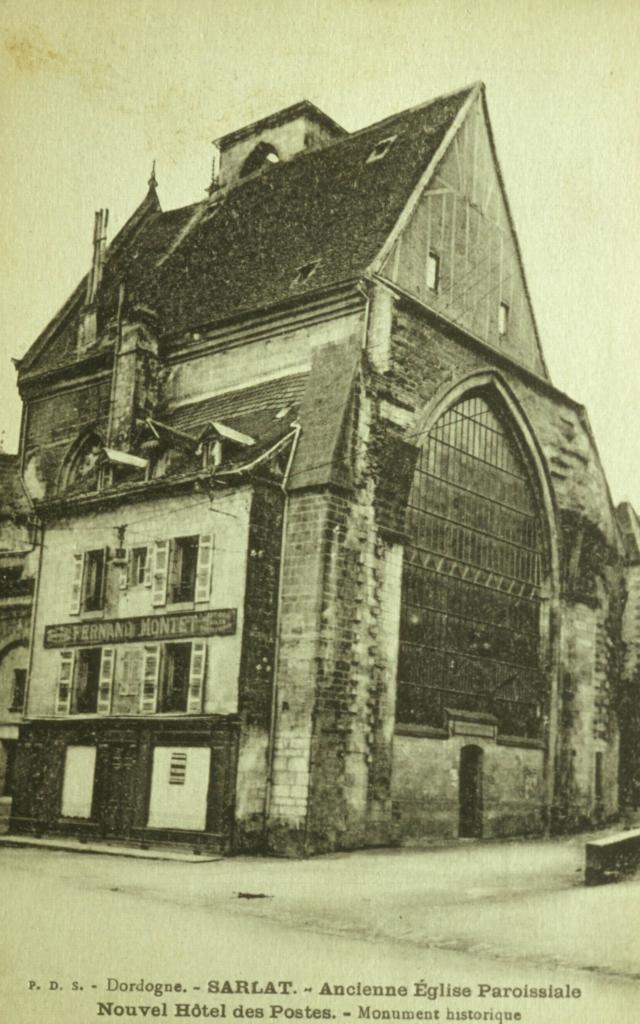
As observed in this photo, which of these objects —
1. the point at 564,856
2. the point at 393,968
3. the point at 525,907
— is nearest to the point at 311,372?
the point at 564,856

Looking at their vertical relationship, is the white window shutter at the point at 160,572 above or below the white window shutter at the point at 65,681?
above

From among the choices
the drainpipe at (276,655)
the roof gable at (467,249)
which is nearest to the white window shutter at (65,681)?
the drainpipe at (276,655)

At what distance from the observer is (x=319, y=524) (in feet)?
54.6

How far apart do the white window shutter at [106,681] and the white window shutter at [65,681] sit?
2.08 ft

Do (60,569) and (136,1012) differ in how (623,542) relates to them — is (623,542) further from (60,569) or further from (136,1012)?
(136,1012)

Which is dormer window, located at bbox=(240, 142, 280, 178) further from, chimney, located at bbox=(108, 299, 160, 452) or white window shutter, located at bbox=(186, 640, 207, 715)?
white window shutter, located at bbox=(186, 640, 207, 715)

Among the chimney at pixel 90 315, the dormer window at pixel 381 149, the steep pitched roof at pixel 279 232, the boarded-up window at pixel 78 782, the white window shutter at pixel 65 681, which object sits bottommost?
the boarded-up window at pixel 78 782

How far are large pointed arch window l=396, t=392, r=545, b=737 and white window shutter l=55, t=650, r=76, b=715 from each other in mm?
5385

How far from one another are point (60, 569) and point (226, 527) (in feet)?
11.7

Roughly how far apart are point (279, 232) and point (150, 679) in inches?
350

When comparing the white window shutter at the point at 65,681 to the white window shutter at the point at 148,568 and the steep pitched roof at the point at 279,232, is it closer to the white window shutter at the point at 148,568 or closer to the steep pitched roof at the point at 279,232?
the white window shutter at the point at 148,568

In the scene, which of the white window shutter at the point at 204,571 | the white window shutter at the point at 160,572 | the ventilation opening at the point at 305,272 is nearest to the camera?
the white window shutter at the point at 204,571

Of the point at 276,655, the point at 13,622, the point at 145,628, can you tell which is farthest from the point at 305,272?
the point at 13,622

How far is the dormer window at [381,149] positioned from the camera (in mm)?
20266
